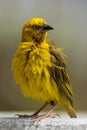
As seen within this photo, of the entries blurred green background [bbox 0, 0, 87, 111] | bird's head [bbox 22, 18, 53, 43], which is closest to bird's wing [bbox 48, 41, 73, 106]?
bird's head [bbox 22, 18, 53, 43]

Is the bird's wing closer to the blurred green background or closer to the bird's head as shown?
the bird's head

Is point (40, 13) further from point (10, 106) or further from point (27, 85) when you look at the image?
point (27, 85)

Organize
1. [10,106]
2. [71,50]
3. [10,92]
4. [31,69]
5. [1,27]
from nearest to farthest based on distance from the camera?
[31,69]
[10,106]
[10,92]
[71,50]
[1,27]

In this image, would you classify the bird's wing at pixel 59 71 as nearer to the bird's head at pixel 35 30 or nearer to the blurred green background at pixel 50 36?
the bird's head at pixel 35 30

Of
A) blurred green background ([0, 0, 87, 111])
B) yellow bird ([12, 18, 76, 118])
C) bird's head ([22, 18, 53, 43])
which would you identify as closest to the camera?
yellow bird ([12, 18, 76, 118])

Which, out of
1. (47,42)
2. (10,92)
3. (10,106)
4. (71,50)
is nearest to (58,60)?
(47,42)

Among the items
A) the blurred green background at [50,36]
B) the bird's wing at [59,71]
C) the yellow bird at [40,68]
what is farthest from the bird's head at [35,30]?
the blurred green background at [50,36]

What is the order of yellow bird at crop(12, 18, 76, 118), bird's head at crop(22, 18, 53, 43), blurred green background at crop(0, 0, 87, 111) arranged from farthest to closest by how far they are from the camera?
1. blurred green background at crop(0, 0, 87, 111)
2. bird's head at crop(22, 18, 53, 43)
3. yellow bird at crop(12, 18, 76, 118)

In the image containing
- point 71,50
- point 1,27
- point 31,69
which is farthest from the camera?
point 1,27
